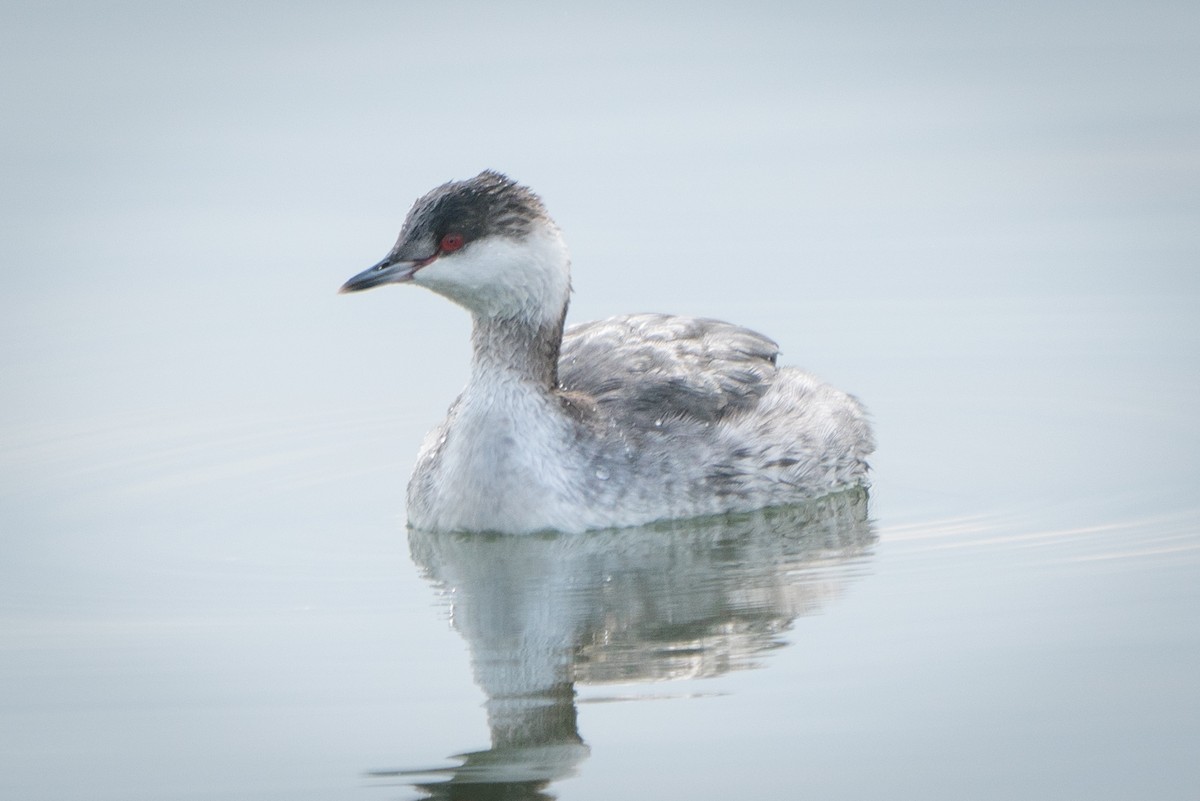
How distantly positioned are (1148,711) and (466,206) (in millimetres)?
4030

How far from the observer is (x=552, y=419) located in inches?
377

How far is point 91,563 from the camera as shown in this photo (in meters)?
9.18

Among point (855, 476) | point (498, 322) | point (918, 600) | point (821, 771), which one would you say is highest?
point (498, 322)

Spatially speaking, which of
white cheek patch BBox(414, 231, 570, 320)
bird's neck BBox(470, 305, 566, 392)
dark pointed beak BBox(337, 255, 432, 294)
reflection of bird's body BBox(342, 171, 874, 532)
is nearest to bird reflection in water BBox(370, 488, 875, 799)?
reflection of bird's body BBox(342, 171, 874, 532)

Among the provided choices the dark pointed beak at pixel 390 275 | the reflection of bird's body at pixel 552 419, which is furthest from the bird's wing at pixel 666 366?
the dark pointed beak at pixel 390 275

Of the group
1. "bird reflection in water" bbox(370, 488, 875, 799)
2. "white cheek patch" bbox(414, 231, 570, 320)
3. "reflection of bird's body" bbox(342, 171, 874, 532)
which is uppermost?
"white cheek patch" bbox(414, 231, 570, 320)

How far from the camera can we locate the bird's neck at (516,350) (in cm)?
968

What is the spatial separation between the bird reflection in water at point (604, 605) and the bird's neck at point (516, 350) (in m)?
0.80

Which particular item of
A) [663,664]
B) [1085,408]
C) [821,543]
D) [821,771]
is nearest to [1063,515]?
[821,543]

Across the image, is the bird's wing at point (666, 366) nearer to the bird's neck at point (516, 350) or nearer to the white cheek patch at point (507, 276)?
the bird's neck at point (516, 350)

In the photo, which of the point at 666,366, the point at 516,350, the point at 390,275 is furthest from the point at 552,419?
the point at 390,275

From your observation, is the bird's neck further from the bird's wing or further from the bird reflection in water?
the bird reflection in water

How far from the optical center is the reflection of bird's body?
9406mm

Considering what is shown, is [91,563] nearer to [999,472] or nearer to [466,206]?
[466,206]
